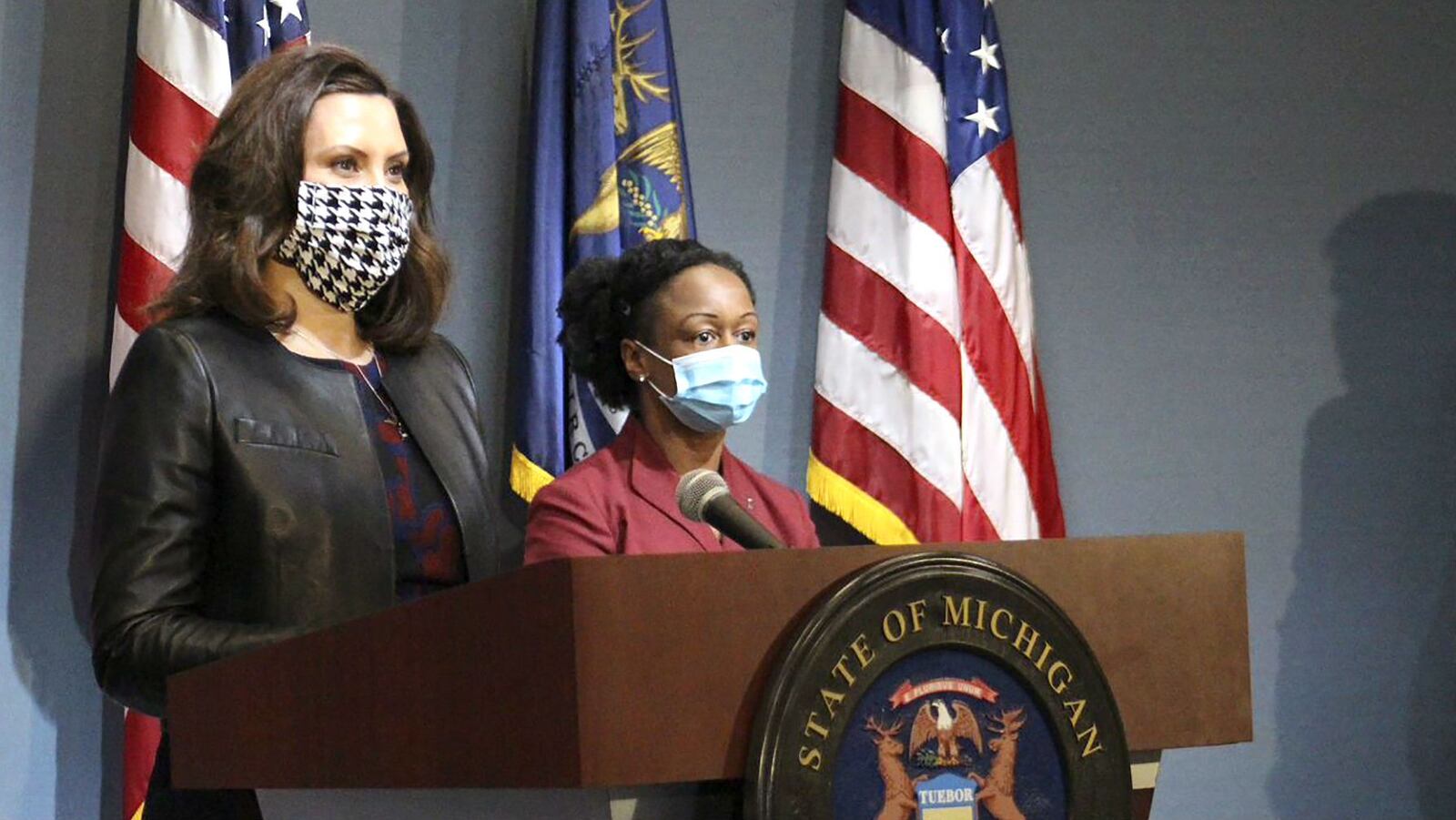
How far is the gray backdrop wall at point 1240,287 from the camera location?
3971 millimetres

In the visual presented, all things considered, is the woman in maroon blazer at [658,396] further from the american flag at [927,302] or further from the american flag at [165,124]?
the american flag at [927,302]

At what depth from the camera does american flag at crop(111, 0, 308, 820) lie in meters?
3.17

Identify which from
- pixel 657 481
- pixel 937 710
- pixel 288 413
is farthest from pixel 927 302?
pixel 937 710

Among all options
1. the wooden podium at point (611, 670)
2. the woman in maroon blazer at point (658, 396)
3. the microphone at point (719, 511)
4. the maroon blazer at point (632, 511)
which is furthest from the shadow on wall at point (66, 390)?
the microphone at point (719, 511)

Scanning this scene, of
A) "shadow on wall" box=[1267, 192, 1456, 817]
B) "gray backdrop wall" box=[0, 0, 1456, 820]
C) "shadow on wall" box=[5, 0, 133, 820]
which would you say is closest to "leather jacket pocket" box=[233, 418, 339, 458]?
"shadow on wall" box=[5, 0, 133, 820]

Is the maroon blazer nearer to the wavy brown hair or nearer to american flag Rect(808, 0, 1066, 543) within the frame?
the wavy brown hair

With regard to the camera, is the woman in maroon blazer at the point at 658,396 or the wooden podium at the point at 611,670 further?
the woman in maroon blazer at the point at 658,396

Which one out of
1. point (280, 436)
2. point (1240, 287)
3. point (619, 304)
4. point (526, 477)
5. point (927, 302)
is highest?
point (1240, 287)

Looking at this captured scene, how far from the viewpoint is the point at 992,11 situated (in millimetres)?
4016

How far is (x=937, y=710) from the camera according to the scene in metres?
1.14

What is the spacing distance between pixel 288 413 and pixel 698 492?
23.6 inches

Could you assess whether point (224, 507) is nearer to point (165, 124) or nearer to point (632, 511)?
point (632, 511)

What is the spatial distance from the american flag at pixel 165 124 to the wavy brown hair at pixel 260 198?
116cm

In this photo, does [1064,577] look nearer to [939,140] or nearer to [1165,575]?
[1165,575]
